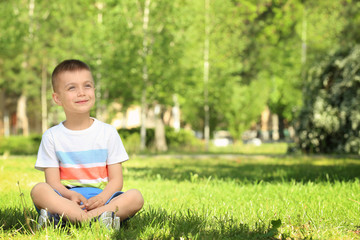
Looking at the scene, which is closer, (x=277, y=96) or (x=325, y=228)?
(x=325, y=228)

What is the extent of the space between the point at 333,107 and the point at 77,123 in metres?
12.4

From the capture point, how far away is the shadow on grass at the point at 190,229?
2.88 m

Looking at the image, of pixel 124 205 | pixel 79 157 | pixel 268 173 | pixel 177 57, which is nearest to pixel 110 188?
pixel 124 205

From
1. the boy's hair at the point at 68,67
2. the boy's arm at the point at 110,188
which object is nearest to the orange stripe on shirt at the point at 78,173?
the boy's arm at the point at 110,188

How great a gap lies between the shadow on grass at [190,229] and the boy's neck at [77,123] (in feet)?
2.85

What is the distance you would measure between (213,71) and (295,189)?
1806cm

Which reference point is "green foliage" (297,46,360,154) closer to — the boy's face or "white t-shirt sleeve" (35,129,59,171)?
the boy's face

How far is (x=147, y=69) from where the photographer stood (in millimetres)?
18875

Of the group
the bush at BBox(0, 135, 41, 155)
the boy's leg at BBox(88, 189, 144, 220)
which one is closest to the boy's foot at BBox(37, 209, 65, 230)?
the boy's leg at BBox(88, 189, 144, 220)

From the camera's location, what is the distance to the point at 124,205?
317 cm

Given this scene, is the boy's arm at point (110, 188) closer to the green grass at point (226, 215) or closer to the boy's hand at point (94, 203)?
the boy's hand at point (94, 203)

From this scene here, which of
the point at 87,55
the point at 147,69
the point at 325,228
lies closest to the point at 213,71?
the point at 147,69

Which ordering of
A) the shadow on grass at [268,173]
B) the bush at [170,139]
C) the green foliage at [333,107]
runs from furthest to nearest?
the bush at [170,139], the green foliage at [333,107], the shadow on grass at [268,173]

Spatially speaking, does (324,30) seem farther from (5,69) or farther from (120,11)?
(5,69)
